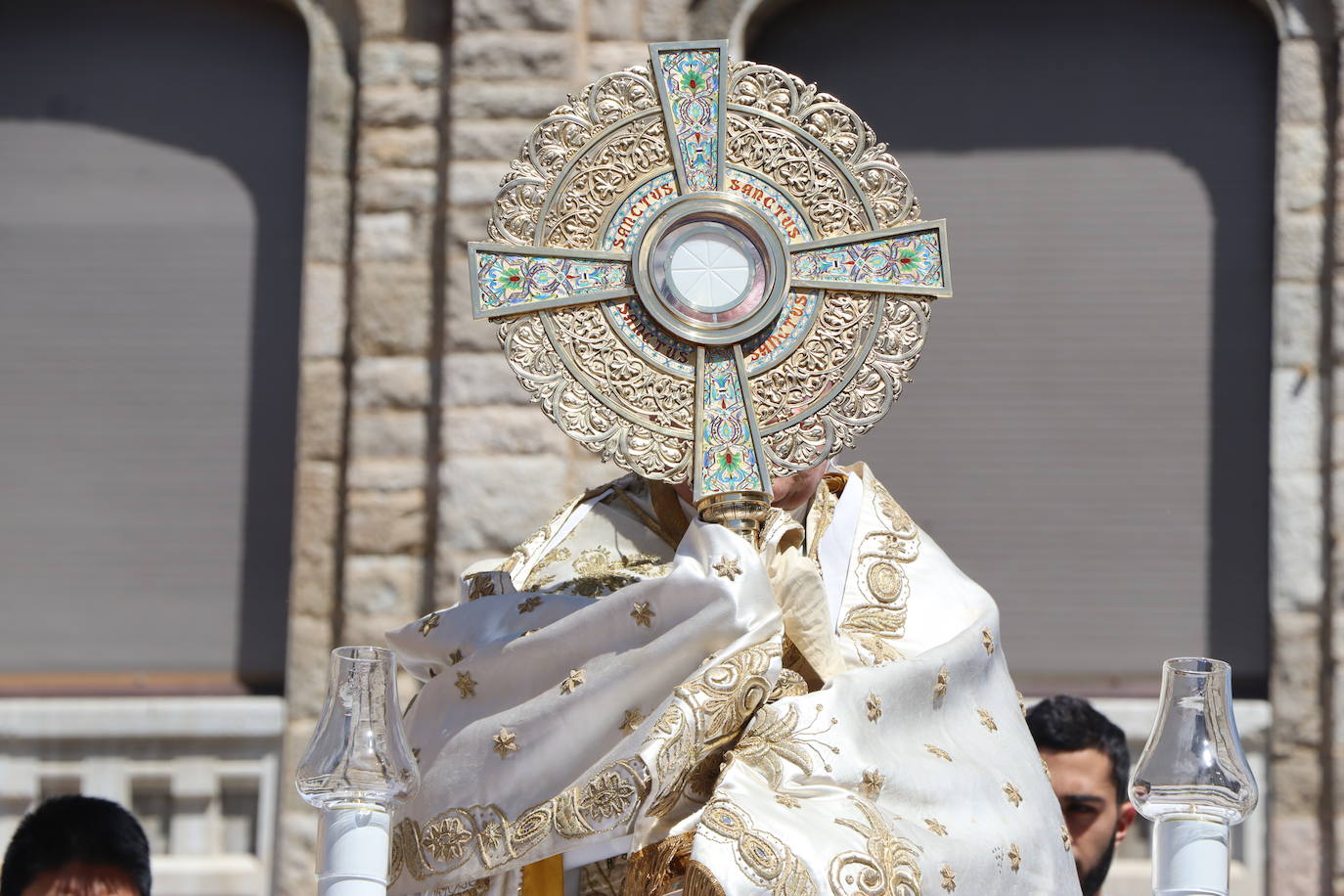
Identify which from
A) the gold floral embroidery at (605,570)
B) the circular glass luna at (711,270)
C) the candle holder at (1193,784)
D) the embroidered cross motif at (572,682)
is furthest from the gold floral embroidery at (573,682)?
the candle holder at (1193,784)

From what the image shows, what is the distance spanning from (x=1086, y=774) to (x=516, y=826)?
1.51 m

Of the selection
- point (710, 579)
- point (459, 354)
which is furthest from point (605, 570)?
point (459, 354)

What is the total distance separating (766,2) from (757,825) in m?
4.02

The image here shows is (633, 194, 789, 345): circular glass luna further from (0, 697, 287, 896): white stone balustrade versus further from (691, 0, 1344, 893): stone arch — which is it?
(0, 697, 287, 896): white stone balustrade

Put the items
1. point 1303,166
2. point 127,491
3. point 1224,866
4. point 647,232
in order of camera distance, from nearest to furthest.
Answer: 1. point 1224,866
2. point 647,232
3. point 1303,166
4. point 127,491

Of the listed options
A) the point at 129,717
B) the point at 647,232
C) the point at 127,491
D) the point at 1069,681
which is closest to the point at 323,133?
the point at 127,491

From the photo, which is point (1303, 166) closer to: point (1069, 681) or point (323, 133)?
point (1069, 681)

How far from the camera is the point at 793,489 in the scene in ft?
14.0

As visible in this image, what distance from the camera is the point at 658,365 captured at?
4008 mm

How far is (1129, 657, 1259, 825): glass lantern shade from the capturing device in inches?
139

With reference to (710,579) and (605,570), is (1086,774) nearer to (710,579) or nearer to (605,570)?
(605,570)

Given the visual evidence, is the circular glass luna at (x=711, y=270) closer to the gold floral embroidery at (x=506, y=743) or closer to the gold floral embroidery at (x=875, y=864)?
the gold floral embroidery at (x=506, y=743)

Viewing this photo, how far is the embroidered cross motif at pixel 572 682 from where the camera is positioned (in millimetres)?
3893

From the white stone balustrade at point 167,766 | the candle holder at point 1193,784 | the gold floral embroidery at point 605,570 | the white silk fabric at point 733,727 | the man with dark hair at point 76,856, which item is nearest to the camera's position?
the candle holder at point 1193,784
